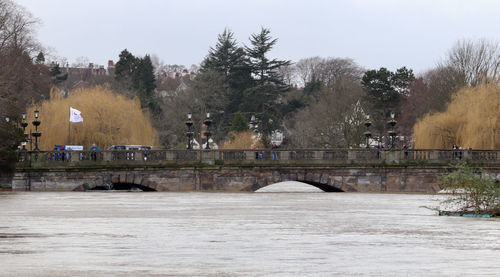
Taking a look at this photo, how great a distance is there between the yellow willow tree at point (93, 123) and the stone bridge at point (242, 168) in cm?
1050

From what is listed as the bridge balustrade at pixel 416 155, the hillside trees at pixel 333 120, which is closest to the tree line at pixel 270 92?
the hillside trees at pixel 333 120

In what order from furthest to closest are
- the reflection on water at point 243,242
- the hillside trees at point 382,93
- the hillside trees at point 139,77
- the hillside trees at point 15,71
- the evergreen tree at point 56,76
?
the evergreen tree at point 56,76 → the hillside trees at point 139,77 → the hillside trees at point 382,93 → the hillside trees at point 15,71 → the reflection on water at point 243,242

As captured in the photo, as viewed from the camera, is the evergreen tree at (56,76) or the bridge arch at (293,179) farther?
the evergreen tree at (56,76)

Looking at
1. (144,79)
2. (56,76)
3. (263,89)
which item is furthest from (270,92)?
(56,76)

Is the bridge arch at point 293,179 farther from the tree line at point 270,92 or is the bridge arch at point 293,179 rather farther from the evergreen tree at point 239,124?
the evergreen tree at point 239,124

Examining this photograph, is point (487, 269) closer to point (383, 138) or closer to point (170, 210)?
point (170, 210)

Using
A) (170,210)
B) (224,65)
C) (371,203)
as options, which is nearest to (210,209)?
(170,210)

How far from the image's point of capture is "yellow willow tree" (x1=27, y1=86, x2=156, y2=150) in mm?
62763

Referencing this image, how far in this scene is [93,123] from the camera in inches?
2564

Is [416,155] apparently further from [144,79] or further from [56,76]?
[56,76]

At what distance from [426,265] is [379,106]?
79.2 meters

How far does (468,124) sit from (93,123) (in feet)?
83.1

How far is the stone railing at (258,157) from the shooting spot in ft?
171

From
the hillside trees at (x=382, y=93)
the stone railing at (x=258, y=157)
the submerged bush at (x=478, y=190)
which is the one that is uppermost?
the hillside trees at (x=382, y=93)
